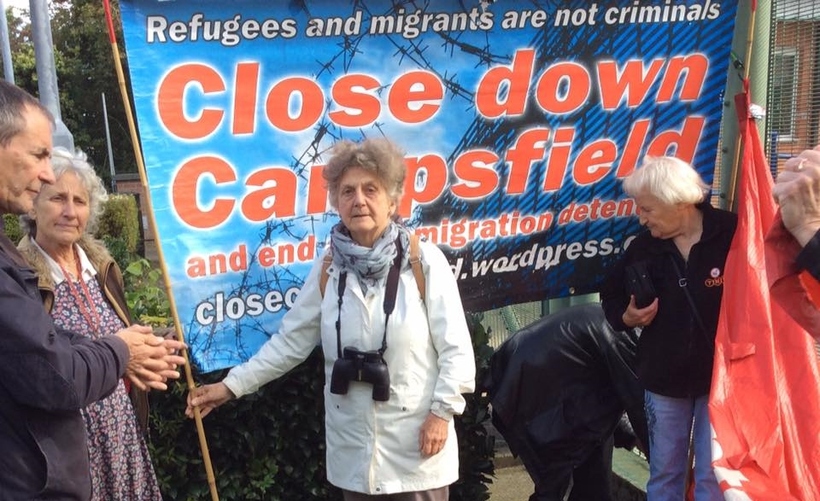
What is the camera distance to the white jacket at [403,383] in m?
2.74

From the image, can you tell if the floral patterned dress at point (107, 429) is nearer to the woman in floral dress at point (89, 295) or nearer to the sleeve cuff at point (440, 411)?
the woman in floral dress at point (89, 295)

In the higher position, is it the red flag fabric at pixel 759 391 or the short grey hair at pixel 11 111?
the short grey hair at pixel 11 111

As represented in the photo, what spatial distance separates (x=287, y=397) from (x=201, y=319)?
565mm

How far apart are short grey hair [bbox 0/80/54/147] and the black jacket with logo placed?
7.87ft

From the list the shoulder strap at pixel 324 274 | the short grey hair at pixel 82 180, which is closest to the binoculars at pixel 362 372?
the shoulder strap at pixel 324 274

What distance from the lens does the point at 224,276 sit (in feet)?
10.5

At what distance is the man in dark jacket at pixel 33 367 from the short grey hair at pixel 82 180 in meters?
0.71

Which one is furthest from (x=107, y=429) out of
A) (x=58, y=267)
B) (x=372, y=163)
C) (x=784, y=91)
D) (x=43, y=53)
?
(x=43, y=53)

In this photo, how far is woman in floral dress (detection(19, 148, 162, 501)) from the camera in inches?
103

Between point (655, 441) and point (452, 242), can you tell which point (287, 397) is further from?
point (655, 441)

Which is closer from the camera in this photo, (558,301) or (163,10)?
(163,10)

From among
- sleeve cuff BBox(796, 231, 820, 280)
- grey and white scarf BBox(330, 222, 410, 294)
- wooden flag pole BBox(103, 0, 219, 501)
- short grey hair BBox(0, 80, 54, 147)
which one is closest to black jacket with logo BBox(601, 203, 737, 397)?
grey and white scarf BBox(330, 222, 410, 294)

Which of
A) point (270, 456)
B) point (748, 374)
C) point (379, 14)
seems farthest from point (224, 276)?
point (748, 374)

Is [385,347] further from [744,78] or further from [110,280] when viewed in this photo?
[744,78]
